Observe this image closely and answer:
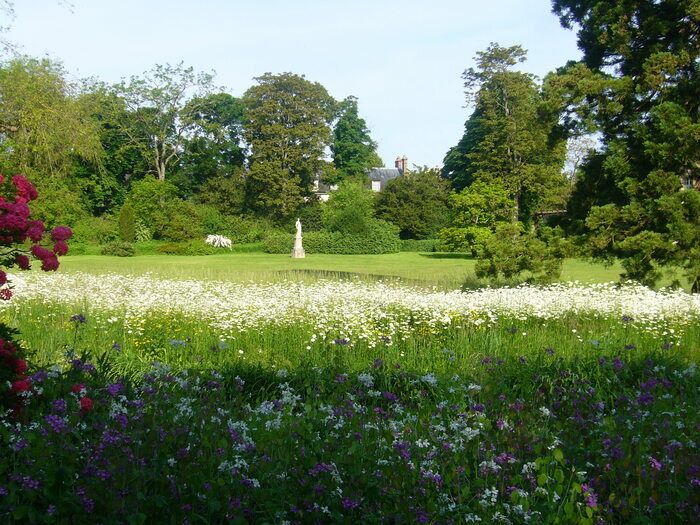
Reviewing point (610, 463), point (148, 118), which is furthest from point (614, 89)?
point (148, 118)

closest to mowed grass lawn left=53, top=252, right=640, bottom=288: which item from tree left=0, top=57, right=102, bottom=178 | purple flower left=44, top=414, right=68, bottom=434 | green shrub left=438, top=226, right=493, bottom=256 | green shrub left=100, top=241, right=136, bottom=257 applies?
tree left=0, top=57, right=102, bottom=178

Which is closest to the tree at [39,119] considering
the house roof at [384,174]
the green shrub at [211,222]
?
the green shrub at [211,222]

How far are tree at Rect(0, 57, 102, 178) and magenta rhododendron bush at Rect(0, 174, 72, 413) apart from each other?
15870 millimetres

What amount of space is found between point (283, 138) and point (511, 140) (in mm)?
16868

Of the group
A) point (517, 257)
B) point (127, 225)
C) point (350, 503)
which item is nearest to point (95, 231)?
point (127, 225)

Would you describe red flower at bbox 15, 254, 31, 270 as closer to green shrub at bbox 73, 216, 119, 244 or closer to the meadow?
the meadow

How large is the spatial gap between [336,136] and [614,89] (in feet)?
151

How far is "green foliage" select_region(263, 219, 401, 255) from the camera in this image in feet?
119

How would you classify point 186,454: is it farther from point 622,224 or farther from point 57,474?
point 622,224

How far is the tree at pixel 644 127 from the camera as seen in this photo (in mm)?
11664

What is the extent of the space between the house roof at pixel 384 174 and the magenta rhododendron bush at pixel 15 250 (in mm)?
64875

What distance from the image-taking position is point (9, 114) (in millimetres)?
21203

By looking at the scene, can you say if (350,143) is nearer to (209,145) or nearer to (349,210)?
(209,145)

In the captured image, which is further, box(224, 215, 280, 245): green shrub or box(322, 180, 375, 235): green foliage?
box(224, 215, 280, 245): green shrub
